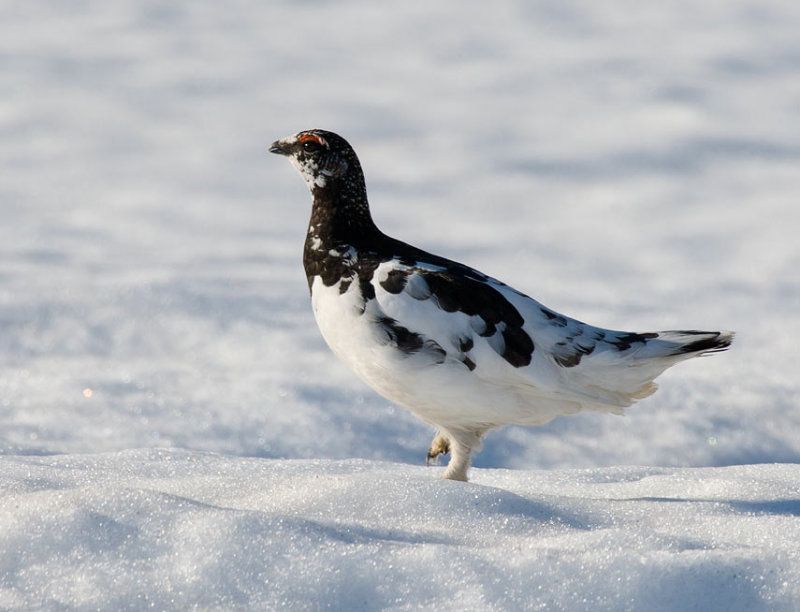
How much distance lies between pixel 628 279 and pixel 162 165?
14.1 feet

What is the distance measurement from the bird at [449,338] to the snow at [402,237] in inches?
14.0

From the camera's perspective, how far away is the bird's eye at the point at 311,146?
4.68 meters

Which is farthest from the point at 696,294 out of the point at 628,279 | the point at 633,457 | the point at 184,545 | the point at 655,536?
the point at 184,545

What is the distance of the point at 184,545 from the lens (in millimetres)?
3395

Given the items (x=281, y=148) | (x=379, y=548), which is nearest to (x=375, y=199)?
(x=281, y=148)

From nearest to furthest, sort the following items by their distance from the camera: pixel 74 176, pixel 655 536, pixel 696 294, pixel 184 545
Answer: pixel 184 545 < pixel 655 536 < pixel 696 294 < pixel 74 176

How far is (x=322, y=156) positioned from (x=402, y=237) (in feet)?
15.1

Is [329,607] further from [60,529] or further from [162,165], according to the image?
[162,165]

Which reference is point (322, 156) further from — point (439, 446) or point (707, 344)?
point (707, 344)

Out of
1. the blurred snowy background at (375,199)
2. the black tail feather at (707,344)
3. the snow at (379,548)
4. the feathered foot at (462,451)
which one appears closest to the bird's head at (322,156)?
the feathered foot at (462,451)

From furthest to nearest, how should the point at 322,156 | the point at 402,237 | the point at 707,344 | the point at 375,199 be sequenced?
the point at 375,199 → the point at 402,237 → the point at 322,156 → the point at 707,344

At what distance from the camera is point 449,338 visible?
4.30m

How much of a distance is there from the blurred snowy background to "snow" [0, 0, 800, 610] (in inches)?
1.2

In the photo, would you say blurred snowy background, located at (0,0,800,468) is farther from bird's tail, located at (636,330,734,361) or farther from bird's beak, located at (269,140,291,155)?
bird's beak, located at (269,140,291,155)
